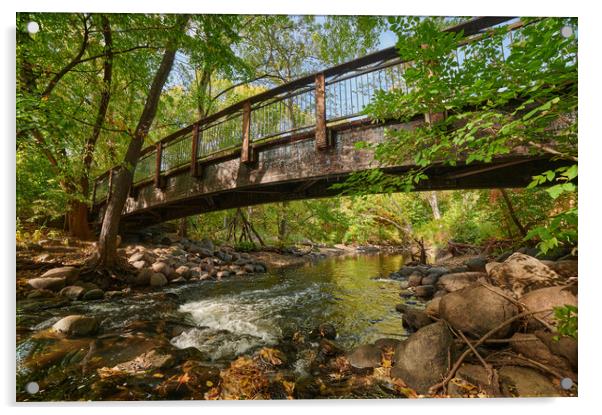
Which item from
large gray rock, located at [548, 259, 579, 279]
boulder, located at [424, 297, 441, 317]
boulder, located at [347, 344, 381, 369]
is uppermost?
large gray rock, located at [548, 259, 579, 279]

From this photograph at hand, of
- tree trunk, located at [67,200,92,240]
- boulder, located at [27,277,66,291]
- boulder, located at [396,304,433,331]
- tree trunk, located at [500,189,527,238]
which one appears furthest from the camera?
tree trunk, located at [500,189,527,238]

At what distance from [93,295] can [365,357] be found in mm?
4889

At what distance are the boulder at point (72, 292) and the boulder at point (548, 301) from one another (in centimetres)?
646

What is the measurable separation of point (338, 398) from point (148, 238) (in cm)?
990

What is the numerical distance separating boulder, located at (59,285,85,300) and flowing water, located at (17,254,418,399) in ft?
0.98

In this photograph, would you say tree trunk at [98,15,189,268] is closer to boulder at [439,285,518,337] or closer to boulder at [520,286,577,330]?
boulder at [439,285,518,337]

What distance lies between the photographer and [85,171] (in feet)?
14.1

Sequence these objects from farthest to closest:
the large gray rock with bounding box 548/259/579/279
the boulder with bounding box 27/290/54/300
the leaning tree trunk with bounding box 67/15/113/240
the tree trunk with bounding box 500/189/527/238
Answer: the tree trunk with bounding box 500/189/527/238 < the boulder with bounding box 27/290/54/300 < the leaning tree trunk with bounding box 67/15/113/240 < the large gray rock with bounding box 548/259/579/279

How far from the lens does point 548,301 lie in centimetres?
229

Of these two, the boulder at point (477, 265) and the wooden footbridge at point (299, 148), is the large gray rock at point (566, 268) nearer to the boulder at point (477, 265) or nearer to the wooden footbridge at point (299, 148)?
the wooden footbridge at point (299, 148)

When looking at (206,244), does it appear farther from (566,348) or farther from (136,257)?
(566,348)

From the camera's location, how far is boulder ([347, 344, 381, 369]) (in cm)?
230

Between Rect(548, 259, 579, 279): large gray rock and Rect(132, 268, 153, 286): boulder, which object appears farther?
Rect(132, 268, 153, 286): boulder

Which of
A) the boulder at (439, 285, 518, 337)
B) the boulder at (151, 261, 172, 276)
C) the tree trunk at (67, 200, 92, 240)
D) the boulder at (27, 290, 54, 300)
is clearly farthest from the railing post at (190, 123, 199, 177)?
the boulder at (439, 285, 518, 337)
